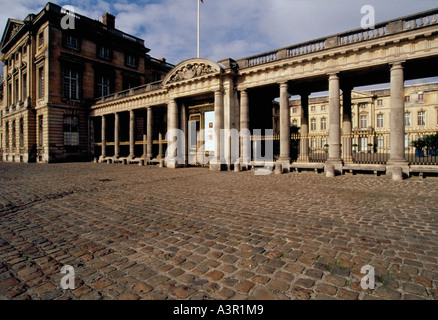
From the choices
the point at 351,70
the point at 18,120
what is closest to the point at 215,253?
the point at 351,70

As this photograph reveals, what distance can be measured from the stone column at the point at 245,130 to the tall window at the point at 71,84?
72.7ft

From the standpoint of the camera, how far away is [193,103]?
62.3 feet

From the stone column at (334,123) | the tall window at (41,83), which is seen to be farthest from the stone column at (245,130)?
the tall window at (41,83)

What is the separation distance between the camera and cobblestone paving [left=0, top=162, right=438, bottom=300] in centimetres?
236

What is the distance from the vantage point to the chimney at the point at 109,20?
31.4 metres

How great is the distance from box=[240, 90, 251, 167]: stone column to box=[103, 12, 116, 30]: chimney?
25629 millimetres

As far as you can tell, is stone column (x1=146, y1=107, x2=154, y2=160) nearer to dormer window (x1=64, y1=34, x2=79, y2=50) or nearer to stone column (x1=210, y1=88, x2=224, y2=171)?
stone column (x1=210, y1=88, x2=224, y2=171)

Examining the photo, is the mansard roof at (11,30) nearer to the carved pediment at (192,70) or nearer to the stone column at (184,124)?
the carved pediment at (192,70)

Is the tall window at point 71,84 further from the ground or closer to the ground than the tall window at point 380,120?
further from the ground

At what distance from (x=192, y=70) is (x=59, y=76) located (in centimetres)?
1862

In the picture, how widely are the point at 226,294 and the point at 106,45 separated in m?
35.3

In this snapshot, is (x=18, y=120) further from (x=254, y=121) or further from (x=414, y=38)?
(x=414, y=38)

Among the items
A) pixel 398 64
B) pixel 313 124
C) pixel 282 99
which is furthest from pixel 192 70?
pixel 313 124

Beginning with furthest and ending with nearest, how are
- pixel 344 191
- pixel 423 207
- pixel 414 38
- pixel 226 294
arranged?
pixel 414 38 < pixel 344 191 < pixel 423 207 < pixel 226 294
